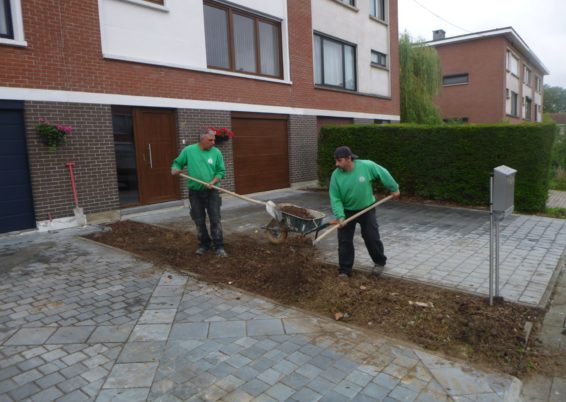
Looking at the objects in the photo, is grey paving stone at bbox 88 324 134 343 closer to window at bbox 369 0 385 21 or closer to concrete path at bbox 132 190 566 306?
concrete path at bbox 132 190 566 306

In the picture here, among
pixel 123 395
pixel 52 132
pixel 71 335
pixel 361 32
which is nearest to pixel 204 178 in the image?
pixel 71 335

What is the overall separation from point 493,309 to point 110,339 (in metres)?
3.68

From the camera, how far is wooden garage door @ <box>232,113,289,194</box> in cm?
1292

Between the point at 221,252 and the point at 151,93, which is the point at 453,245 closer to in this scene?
the point at 221,252

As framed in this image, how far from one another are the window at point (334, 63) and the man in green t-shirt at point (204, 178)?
33.3 feet

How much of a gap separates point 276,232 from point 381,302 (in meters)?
2.67

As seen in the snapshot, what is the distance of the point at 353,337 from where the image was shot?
158 inches

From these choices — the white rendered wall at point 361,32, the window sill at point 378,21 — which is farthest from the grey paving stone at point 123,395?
the window sill at point 378,21

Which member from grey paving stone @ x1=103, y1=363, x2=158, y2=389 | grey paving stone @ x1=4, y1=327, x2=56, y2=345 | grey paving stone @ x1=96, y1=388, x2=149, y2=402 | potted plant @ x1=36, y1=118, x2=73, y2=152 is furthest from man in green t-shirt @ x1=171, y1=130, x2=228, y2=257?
grey paving stone @ x1=96, y1=388, x2=149, y2=402

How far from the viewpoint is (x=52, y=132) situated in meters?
8.13

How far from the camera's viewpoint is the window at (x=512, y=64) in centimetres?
3143

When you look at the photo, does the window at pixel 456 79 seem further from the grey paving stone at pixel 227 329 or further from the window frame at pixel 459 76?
the grey paving stone at pixel 227 329

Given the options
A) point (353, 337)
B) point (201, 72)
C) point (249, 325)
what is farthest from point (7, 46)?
point (353, 337)

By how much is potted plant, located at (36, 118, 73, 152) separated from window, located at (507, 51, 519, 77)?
1229 inches
